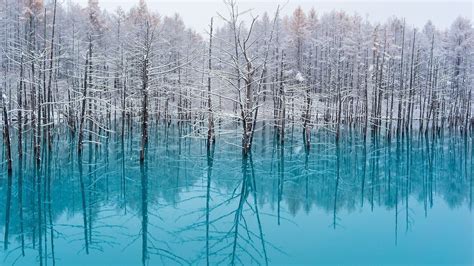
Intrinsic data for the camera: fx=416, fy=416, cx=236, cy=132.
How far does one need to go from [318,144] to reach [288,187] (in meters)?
15.5

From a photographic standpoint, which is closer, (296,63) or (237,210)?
(237,210)

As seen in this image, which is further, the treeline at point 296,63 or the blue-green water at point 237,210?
the treeline at point 296,63

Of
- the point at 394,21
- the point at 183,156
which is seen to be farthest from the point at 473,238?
the point at 394,21

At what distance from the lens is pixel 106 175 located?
1816 centimetres

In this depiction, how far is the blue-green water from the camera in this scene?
9.24 m

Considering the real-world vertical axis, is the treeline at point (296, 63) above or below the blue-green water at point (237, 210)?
above

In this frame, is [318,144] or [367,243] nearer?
[367,243]

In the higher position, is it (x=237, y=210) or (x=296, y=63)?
(x=296, y=63)

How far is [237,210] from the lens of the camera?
13.1 meters

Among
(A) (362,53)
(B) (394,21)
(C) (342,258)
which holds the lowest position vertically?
(C) (342,258)

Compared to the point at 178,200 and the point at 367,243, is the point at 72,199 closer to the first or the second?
the point at 178,200

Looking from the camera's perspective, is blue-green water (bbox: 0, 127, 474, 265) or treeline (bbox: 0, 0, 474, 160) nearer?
blue-green water (bbox: 0, 127, 474, 265)

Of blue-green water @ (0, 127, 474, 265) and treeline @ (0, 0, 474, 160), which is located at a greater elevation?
treeline @ (0, 0, 474, 160)

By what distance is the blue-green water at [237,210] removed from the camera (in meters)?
9.24
